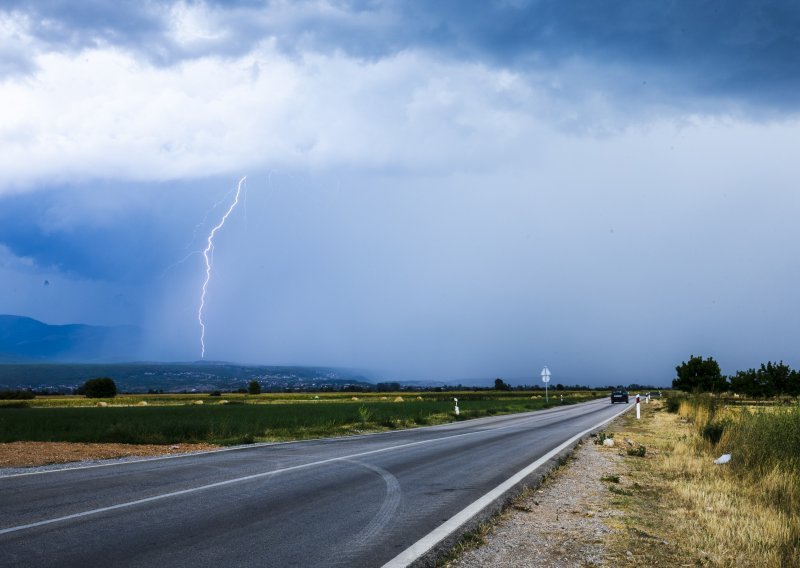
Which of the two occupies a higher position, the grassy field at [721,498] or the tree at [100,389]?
the grassy field at [721,498]

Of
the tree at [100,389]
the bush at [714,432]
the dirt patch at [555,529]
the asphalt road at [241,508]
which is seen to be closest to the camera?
the dirt patch at [555,529]

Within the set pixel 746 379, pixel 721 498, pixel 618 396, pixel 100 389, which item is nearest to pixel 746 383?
pixel 746 379

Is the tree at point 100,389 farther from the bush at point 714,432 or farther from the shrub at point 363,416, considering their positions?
the bush at point 714,432

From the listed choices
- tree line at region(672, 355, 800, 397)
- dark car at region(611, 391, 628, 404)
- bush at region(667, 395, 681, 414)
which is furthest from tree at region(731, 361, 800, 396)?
bush at region(667, 395, 681, 414)

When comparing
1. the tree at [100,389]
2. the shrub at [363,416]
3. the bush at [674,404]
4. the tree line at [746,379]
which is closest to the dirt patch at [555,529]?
the shrub at [363,416]

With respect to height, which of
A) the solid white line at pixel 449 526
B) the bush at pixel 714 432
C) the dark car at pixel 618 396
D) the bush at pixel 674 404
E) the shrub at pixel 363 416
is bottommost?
the dark car at pixel 618 396

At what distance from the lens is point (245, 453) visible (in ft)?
47.6

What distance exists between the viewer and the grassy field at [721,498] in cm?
577

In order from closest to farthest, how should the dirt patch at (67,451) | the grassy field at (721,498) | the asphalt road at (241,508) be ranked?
the asphalt road at (241,508)
the grassy field at (721,498)
the dirt patch at (67,451)

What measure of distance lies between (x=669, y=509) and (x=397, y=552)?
431cm

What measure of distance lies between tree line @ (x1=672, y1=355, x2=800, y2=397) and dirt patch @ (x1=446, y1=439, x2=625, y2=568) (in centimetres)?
6135

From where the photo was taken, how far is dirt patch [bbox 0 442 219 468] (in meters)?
13.3

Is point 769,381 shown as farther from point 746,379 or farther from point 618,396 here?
point 618,396

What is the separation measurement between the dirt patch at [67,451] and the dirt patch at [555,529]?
967cm
